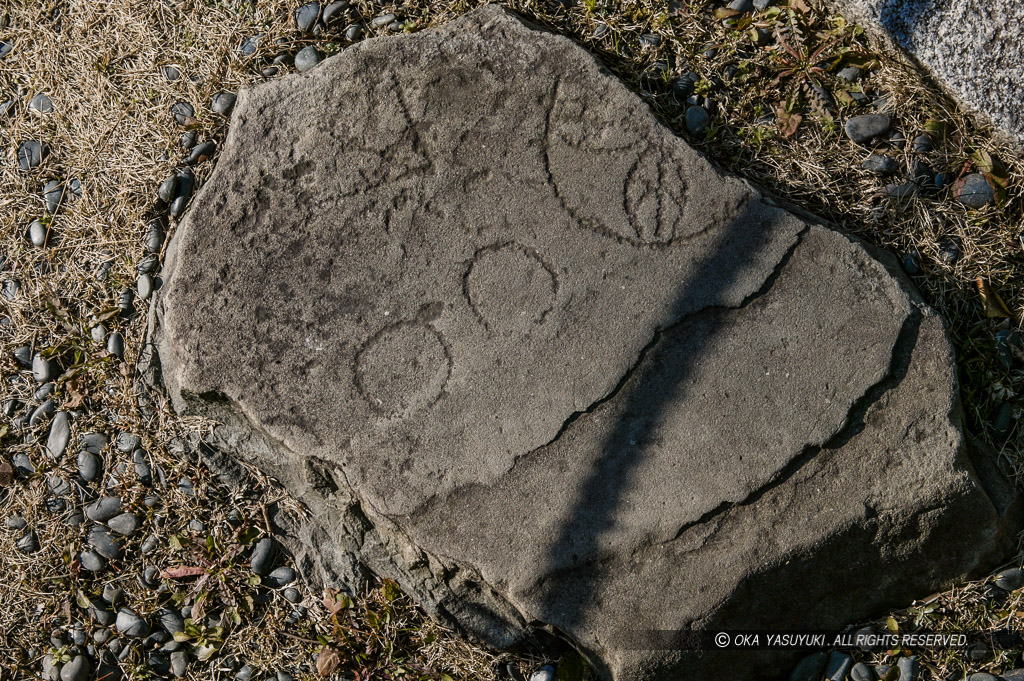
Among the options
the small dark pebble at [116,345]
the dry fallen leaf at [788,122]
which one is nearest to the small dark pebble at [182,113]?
the small dark pebble at [116,345]

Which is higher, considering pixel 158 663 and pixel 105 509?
pixel 105 509

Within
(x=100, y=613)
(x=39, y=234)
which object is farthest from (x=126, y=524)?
(x=39, y=234)

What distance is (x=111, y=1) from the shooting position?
7.77 feet

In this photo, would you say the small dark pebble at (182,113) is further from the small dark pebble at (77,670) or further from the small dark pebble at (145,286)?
the small dark pebble at (77,670)

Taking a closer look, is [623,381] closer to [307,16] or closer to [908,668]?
[908,668]

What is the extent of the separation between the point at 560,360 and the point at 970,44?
120 cm

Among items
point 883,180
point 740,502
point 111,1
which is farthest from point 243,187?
point 883,180

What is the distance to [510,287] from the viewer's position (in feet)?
5.94

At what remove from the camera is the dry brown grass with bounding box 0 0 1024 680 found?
1983 mm

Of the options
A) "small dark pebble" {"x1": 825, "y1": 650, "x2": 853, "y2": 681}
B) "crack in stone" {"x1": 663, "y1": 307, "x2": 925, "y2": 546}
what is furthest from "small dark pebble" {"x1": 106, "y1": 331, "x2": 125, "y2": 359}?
"small dark pebble" {"x1": 825, "y1": 650, "x2": 853, "y2": 681}

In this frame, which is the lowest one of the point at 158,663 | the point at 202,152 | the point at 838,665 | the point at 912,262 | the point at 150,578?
the point at 158,663

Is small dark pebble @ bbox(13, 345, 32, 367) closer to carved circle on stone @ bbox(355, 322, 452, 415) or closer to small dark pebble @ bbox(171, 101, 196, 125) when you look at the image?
small dark pebble @ bbox(171, 101, 196, 125)

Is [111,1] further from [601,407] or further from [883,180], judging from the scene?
[883,180]

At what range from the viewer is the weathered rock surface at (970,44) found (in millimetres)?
1903
